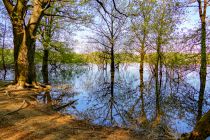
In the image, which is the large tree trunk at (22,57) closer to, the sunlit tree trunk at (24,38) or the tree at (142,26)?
the sunlit tree trunk at (24,38)

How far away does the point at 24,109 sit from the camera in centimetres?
1016

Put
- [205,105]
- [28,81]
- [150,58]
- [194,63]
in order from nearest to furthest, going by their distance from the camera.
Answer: [205,105], [28,81], [194,63], [150,58]

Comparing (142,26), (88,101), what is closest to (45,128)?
(88,101)

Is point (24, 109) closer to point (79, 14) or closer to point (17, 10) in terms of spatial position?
point (17, 10)

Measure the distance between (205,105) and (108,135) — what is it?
27.8 ft

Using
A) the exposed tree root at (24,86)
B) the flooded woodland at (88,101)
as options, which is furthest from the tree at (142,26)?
the exposed tree root at (24,86)

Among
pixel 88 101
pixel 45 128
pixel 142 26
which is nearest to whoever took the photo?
pixel 45 128

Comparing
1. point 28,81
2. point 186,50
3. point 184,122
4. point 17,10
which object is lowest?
point 184,122

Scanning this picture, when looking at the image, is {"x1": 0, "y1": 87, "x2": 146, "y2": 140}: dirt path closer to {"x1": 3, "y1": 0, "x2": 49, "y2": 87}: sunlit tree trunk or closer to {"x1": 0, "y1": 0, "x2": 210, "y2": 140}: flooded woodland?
{"x1": 0, "y1": 0, "x2": 210, "y2": 140}: flooded woodland

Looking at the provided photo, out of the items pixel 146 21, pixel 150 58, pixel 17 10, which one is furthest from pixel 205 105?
pixel 150 58

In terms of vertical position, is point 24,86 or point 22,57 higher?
point 22,57

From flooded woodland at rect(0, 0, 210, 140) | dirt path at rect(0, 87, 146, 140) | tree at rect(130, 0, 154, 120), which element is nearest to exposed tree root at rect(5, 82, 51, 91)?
flooded woodland at rect(0, 0, 210, 140)

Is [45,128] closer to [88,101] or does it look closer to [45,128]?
[45,128]

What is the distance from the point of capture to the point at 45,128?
7.88m
